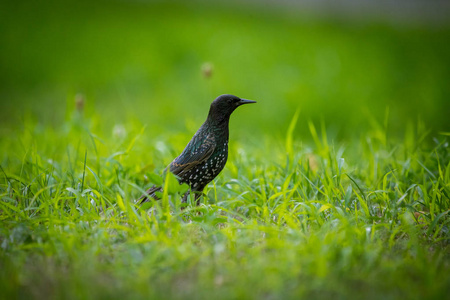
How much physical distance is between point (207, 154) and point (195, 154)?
0.35 feet

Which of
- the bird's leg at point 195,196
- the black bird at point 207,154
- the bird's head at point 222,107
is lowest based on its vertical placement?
the bird's leg at point 195,196

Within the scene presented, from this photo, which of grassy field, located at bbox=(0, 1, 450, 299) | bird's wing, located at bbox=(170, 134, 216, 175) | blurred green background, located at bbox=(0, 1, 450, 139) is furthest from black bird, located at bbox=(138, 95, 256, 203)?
blurred green background, located at bbox=(0, 1, 450, 139)

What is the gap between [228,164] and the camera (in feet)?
14.3

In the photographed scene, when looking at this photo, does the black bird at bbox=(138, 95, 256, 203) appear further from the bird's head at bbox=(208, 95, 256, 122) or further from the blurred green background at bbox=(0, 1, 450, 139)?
the blurred green background at bbox=(0, 1, 450, 139)

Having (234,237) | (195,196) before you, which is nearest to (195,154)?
(195,196)

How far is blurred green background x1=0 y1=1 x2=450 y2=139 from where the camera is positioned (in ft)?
22.5

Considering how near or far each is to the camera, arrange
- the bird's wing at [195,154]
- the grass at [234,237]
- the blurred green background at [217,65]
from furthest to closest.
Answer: the blurred green background at [217,65] < the bird's wing at [195,154] < the grass at [234,237]

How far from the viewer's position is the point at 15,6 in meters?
11.4

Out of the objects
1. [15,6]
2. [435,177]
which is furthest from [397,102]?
[15,6]

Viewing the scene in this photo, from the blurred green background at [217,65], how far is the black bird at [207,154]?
1373 mm

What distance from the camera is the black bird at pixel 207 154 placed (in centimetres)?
361

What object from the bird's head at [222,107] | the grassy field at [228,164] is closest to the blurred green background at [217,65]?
the grassy field at [228,164]

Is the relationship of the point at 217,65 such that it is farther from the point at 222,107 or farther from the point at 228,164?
the point at 222,107

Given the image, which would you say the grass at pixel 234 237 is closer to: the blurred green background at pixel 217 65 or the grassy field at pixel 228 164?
the grassy field at pixel 228 164
